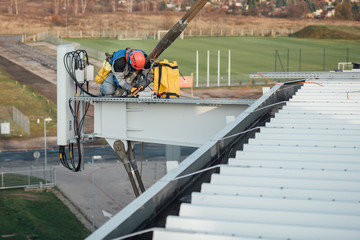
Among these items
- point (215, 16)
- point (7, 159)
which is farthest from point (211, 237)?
point (215, 16)

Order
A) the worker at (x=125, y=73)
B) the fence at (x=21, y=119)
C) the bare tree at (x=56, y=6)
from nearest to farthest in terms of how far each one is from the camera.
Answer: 1. the worker at (x=125, y=73)
2. the fence at (x=21, y=119)
3. the bare tree at (x=56, y=6)

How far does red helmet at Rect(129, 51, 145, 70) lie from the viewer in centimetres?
2477

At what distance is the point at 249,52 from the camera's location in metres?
134

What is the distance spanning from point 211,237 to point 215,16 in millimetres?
171497

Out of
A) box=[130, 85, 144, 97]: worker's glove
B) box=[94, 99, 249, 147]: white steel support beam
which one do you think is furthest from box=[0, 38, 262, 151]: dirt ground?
box=[130, 85, 144, 97]: worker's glove

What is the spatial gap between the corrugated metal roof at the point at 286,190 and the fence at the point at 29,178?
142ft

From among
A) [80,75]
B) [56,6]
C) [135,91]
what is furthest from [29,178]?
[56,6]

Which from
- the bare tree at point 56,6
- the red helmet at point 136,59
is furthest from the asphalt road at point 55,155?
the bare tree at point 56,6

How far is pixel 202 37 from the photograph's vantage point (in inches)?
5910

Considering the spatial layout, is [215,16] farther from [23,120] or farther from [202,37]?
[23,120]

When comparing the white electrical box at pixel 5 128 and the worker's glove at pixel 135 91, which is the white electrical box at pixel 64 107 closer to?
the worker's glove at pixel 135 91

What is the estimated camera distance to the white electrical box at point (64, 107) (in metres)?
25.1

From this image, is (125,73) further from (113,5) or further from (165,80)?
(113,5)

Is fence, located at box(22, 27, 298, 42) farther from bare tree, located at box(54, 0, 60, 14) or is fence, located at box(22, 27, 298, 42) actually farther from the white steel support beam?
the white steel support beam
